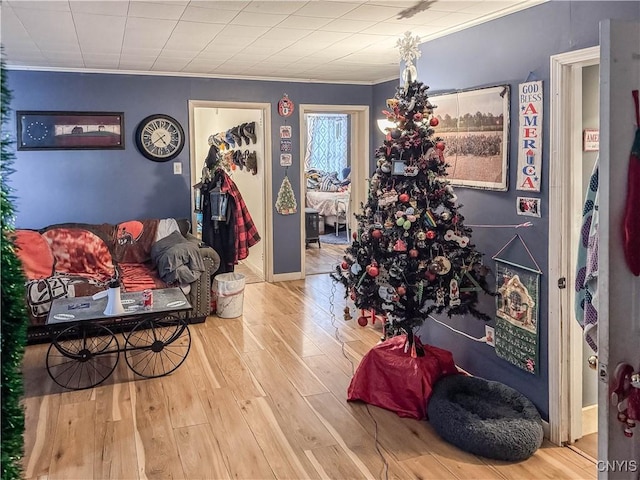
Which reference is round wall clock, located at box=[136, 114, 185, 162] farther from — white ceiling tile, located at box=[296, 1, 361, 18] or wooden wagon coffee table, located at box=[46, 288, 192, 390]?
white ceiling tile, located at box=[296, 1, 361, 18]

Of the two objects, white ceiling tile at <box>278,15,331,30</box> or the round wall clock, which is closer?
white ceiling tile at <box>278,15,331,30</box>

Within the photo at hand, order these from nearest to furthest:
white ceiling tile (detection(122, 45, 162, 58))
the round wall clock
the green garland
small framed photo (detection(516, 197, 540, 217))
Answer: the green garland → small framed photo (detection(516, 197, 540, 217)) → white ceiling tile (detection(122, 45, 162, 58)) → the round wall clock

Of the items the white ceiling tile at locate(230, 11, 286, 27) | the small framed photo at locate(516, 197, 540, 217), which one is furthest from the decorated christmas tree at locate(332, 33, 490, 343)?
the white ceiling tile at locate(230, 11, 286, 27)

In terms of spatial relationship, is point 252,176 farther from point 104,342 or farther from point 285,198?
point 104,342

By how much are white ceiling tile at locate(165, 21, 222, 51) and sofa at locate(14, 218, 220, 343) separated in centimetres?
174

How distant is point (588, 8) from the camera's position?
2688mm

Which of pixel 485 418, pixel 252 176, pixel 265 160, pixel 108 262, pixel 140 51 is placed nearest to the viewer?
pixel 485 418

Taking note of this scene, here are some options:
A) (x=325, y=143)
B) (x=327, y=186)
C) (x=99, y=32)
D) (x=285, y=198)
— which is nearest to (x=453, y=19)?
(x=99, y=32)

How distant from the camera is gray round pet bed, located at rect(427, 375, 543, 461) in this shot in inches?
112

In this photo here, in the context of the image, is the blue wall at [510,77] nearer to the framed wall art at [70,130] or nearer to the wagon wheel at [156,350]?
the wagon wheel at [156,350]

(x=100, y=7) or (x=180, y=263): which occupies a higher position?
(x=100, y=7)

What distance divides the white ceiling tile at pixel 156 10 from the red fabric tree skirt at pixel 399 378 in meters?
2.36

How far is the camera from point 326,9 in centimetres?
324

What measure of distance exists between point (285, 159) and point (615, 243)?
5.05 metres
